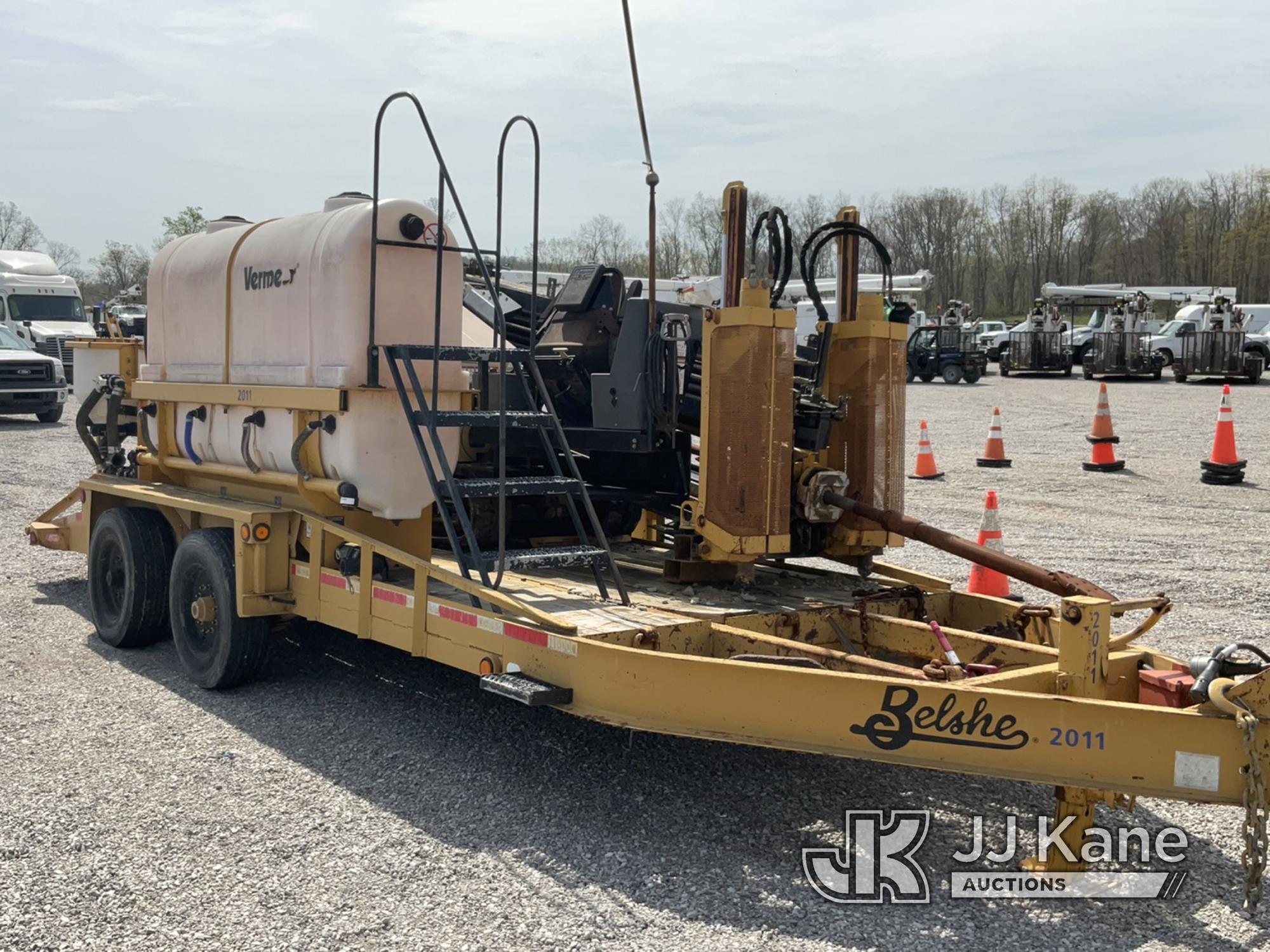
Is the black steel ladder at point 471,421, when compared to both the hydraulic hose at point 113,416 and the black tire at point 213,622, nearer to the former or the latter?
the black tire at point 213,622

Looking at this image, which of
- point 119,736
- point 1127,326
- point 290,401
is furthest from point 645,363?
point 1127,326

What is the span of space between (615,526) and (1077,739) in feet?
12.2

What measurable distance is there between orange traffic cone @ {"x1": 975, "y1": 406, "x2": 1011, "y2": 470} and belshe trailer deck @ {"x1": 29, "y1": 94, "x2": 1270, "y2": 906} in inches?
380

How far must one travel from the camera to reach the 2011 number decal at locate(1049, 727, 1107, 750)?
12.1 feet

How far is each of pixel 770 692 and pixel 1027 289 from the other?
271 feet

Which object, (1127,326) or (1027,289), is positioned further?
(1027,289)

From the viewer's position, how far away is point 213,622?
6387 mm

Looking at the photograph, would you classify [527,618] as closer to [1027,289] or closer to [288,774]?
[288,774]

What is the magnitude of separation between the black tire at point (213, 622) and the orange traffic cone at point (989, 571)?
171 inches

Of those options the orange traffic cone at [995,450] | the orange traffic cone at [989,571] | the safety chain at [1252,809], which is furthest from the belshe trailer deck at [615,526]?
the orange traffic cone at [995,450]

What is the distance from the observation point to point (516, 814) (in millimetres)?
4645

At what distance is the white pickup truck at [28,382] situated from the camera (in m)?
22.0

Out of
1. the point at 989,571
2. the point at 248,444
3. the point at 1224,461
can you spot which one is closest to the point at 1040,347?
the point at 1224,461

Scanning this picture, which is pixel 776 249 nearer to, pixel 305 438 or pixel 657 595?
pixel 657 595
